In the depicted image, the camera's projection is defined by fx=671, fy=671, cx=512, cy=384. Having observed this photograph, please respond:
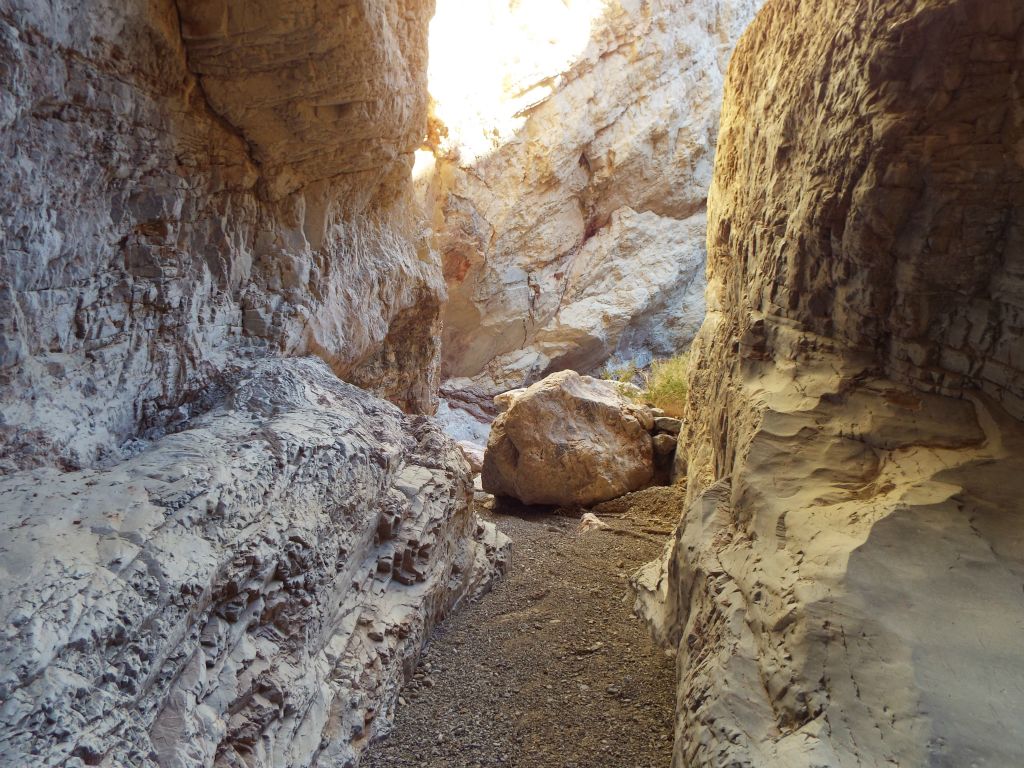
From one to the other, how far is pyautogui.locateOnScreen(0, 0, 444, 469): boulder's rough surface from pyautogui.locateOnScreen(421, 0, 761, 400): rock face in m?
8.03

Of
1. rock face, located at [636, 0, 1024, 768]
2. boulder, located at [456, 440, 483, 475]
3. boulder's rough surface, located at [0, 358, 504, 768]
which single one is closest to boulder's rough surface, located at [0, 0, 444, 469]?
boulder's rough surface, located at [0, 358, 504, 768]

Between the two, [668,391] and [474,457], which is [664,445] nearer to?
[668,391]

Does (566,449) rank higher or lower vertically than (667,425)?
lower

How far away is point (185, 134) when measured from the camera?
126 inches

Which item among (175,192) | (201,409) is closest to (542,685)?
(201,409)

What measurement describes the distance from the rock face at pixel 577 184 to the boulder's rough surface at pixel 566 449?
19.2 feet

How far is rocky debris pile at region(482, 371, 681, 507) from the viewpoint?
6.87 m

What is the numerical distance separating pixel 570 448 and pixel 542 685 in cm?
377

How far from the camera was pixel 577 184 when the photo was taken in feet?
45.3

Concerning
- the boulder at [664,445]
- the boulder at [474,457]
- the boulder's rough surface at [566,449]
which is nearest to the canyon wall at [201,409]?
the boulder's rough surface at [566,449]

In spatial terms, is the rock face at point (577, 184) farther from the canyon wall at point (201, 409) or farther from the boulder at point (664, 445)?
the canyon wall at point (201, 409)

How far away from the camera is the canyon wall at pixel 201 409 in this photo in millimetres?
1900

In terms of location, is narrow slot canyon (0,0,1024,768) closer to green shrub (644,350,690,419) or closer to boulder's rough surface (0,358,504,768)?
boulder's rough surface (0,358,504,768)

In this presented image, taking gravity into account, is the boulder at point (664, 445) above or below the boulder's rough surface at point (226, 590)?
below
